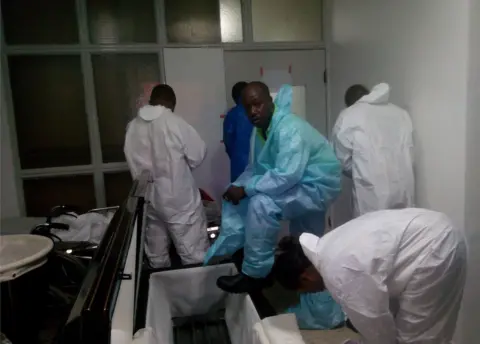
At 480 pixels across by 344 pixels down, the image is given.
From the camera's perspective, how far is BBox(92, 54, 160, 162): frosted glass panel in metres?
2.86

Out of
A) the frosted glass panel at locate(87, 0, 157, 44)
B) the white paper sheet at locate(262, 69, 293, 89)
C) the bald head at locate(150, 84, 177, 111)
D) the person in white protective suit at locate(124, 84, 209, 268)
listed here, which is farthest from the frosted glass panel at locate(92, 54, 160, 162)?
the white paper sheet at locate(262, 69, 293, 89)

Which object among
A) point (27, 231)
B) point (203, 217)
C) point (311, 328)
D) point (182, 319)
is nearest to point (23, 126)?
point (27, 231)

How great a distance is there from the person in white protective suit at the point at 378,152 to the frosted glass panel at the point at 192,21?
1.39 meters

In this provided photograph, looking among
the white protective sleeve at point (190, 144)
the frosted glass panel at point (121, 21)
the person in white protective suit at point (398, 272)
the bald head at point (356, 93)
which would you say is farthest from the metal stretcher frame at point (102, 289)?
the frosted glass panel at point (121, 21)

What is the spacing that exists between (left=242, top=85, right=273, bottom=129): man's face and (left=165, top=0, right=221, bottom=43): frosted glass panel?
1.38 metres

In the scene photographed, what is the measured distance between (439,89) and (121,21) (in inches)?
86.1

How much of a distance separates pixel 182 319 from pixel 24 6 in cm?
235

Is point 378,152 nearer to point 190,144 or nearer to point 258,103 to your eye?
point 258,103

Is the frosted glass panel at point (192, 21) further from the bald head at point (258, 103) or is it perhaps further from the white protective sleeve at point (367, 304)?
the white protective sleeve at point (367, 304)

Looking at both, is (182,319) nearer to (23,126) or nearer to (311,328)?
Answer: (311,328)

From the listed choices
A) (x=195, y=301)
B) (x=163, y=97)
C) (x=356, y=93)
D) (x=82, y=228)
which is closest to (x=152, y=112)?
(x=163, y=97)

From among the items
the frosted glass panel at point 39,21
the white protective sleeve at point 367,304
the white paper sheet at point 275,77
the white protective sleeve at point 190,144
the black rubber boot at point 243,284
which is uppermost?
the frosted glass panel at point 39,21

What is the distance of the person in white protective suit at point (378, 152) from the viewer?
6.43ft

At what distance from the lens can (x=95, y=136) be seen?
286 cm
